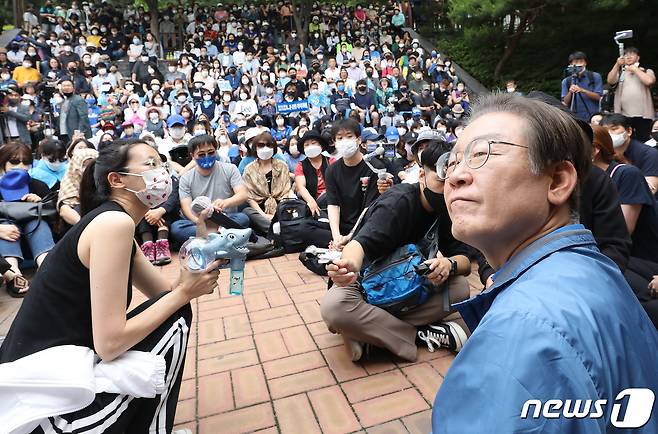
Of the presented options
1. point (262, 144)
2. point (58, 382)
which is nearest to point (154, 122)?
point (262, 144)

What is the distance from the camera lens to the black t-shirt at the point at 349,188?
4.55 meters

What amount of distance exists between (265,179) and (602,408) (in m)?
5.46

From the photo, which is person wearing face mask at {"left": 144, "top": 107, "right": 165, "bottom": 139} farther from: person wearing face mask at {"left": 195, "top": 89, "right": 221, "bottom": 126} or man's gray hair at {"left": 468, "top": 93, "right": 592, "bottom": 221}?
man's gray hair at {"left": 468, "top": 93, "right": 592, "bottom": 221}

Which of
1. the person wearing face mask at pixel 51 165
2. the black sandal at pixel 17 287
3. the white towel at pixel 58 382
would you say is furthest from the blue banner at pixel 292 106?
the white towel at pixel 58 382

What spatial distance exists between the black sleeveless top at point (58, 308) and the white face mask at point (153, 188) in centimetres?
29

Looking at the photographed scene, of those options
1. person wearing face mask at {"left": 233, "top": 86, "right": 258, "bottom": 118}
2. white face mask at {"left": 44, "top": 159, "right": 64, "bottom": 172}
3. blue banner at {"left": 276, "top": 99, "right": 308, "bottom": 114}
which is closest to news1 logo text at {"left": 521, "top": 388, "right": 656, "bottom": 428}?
white face mask at {"left": 44, "top": 159, "right": 64, "bottom": 172}

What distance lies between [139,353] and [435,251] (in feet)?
5.76

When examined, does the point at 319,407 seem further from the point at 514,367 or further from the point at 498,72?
the point at 498,72

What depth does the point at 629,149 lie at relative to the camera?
13.1 feet

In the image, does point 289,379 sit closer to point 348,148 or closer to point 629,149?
point 348,148

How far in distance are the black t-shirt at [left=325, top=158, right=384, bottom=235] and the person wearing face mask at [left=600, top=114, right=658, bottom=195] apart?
2.10 meters

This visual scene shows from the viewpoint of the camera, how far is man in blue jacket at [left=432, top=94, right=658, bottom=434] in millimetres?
710

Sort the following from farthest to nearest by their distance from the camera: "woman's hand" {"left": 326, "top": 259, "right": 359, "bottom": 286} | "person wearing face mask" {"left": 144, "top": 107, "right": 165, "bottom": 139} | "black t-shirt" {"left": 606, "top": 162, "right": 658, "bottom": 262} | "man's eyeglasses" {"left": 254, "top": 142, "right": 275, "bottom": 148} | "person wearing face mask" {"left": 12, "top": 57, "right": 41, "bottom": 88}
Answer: "person wearing face mask" {"left": 12, "top": 57, "right": 41, "bottom": 88}, "person wearing face mask" {"left": 144, "top": 107, "right": 165, "bottom": 139}, "man's eyeglasses" {"left": 254, "top": 142, "right": 275, "bottom": 148}, "black t-shirt" {"left": 606, "top": 162, "right": 658, "bottom": 262}, "woman's hand" {"left": 326, "top": 259, "right": 359, "bottom": 286}

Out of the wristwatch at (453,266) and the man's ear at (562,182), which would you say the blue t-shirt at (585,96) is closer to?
the wristwatch at (453,266)
